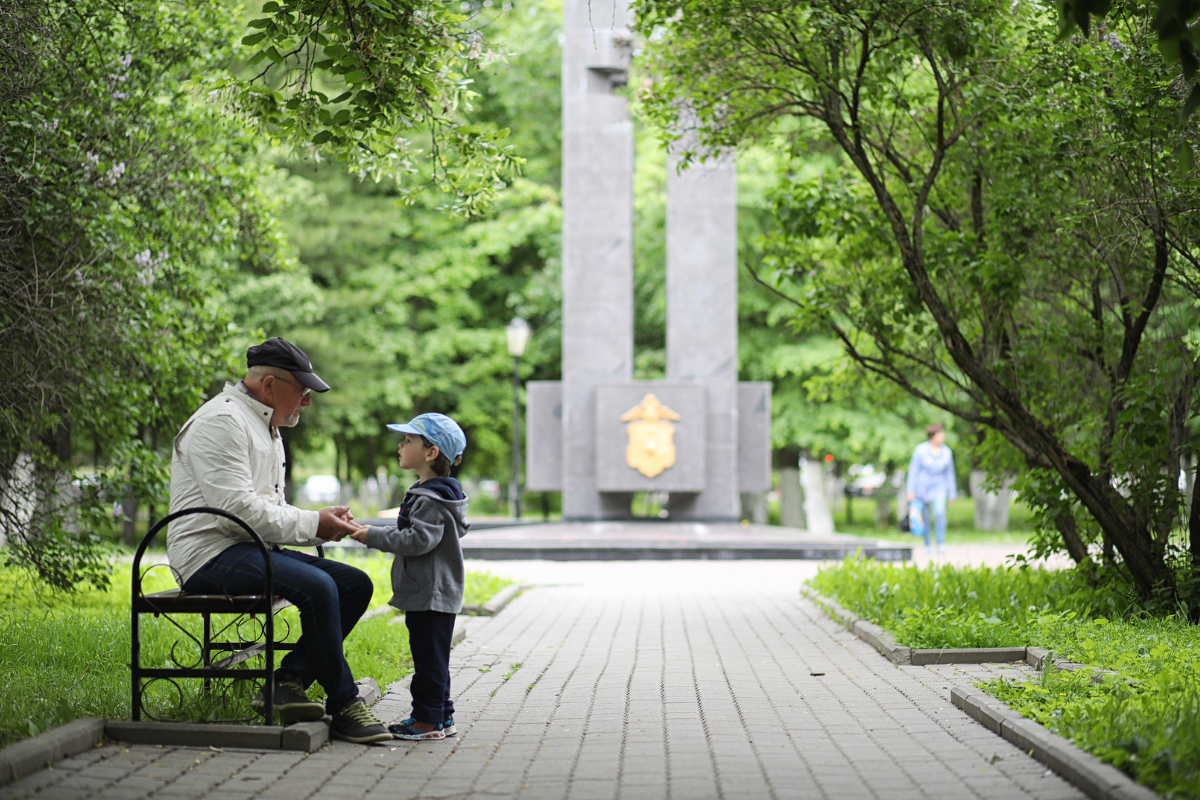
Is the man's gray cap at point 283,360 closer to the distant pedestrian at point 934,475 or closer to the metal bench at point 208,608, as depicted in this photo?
the metal bench at point 208,608

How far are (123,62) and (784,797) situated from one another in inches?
312

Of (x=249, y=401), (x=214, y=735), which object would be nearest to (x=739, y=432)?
(x=249, y=401)

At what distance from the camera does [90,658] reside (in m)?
7.11

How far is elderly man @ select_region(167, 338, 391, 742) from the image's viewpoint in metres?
5.29

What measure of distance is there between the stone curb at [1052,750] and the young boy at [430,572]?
251 centimetres

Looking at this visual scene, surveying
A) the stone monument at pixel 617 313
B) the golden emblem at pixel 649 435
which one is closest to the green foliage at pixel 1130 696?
the golden emblem at pixel 649 435

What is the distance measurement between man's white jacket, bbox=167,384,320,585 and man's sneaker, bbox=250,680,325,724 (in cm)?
65

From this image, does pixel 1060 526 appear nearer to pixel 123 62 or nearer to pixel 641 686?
pixel 641 686

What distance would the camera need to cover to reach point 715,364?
75.3 feet

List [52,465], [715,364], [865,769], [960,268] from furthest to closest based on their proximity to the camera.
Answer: [715,364] → [960,268] → [52,465] → [865,769]

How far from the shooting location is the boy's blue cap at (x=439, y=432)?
561 centimetres

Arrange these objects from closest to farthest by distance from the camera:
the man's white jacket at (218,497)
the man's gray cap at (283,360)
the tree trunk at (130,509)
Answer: the man's white jacket at (218,497) → the man's gray cap at (283,360) → the tree trunk at (130,509)

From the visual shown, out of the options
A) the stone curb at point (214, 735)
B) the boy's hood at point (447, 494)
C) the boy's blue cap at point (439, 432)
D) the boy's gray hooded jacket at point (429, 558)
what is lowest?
the stone curb at point (214, 735)

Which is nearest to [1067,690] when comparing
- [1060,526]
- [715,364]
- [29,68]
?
[1060,526]
